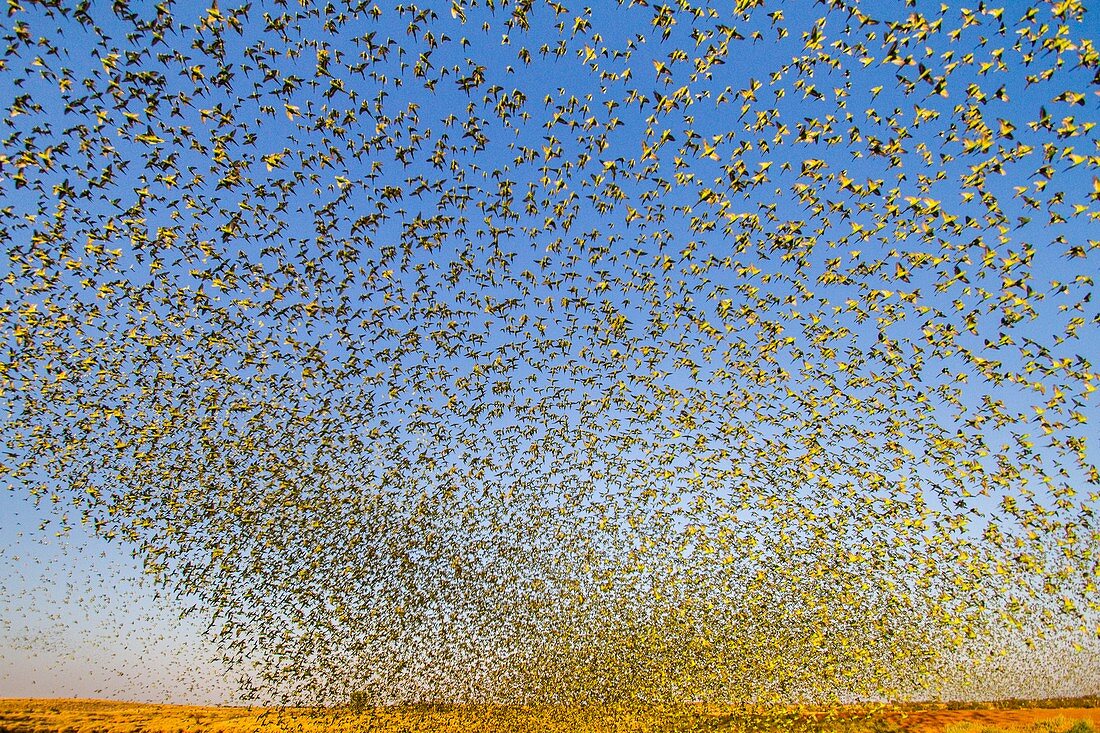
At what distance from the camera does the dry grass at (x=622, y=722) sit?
1811cm

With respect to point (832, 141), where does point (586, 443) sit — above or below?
below

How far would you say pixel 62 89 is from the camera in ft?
25.4

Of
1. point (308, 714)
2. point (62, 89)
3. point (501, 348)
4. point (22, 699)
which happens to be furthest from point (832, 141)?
point (22, 699)

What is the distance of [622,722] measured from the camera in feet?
70.4

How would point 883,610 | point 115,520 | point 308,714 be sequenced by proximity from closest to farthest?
point 115,520 < point 883,610 < point 308,714

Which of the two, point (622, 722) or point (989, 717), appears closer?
point (622, 722)

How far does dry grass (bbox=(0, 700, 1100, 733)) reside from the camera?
18.1 meters

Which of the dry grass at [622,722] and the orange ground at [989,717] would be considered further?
the orange ground at [989,717]

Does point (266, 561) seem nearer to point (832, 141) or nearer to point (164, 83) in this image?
point (164, 83)

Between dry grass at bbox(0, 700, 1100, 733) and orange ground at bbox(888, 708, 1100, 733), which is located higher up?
dry grass at bbox(0, 700, 1100, 733)

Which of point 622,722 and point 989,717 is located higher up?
point 622,722

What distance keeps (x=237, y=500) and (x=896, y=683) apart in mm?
24916

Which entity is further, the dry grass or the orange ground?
the orange ground

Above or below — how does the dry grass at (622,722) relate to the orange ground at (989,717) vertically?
above
